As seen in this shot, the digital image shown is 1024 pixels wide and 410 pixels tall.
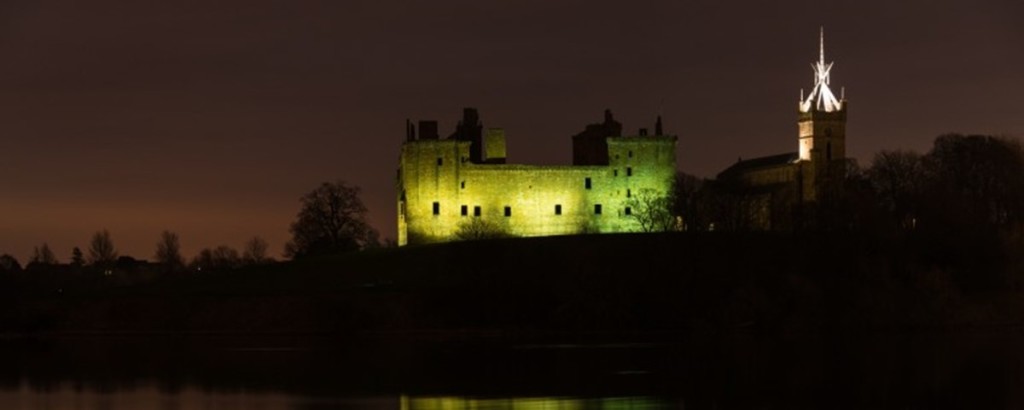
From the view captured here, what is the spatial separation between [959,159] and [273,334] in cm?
3114

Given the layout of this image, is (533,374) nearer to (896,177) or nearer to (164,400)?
(164,400)

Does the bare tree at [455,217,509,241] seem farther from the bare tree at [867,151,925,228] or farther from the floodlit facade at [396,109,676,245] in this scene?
the bare tree at [867,151,925,228]

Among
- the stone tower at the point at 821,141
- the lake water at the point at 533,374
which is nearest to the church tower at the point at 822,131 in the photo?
the stone tower at the point at 821,141

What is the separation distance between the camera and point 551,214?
91188 mm

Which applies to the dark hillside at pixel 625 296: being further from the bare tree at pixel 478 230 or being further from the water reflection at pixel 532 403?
the water reflection at pixel 532 403

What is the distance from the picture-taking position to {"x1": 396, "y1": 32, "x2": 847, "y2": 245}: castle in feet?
293

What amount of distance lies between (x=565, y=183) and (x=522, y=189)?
1902 millimetres

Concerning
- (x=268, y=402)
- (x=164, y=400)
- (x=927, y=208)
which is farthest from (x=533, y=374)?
(x=927, y=208)

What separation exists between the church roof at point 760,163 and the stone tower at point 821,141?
1.08 m

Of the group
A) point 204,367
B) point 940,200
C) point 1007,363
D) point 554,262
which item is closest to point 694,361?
point 1007,363

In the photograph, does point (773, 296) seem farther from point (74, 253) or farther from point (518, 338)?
point (74, 253)

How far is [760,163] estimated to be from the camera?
9975 centimetres

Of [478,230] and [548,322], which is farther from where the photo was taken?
[478,230]

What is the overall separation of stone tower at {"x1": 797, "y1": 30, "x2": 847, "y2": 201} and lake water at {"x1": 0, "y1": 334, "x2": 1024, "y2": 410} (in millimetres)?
31136
